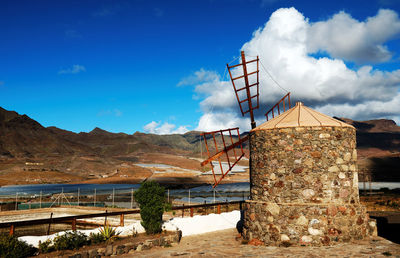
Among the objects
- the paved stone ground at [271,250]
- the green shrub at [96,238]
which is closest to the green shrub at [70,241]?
the green shrub at [96,238]

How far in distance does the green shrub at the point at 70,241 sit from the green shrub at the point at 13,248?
0.89 meters

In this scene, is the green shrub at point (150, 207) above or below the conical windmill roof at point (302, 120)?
Answer: below

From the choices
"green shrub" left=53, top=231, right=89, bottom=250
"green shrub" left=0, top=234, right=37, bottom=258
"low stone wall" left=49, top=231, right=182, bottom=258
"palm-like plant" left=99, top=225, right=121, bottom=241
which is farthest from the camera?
"palm-like plant" left=99, top=225, right=121, bottom=241

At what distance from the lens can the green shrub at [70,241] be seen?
38.5ft

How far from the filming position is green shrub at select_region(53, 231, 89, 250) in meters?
11.7

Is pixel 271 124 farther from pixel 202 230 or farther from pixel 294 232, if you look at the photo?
pixel 202 230

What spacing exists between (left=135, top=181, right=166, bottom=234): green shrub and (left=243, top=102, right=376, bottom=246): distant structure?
4.29 metres

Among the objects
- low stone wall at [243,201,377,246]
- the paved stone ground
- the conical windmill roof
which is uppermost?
the conical windmill roof

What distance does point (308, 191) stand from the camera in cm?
1279

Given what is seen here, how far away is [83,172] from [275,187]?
505ft

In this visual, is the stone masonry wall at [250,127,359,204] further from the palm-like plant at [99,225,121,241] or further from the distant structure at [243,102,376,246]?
the palm-like plant at [99,225,121,241]

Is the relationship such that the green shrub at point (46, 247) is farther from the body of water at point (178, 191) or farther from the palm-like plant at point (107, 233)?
the body of water at point (178, 191)

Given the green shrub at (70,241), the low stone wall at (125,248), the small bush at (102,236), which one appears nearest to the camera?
the low stone wall at (125,248)

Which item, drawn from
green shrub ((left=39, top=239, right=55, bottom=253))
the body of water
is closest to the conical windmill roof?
green shrub ((left=39, top=239, right=55, bottom=253))
